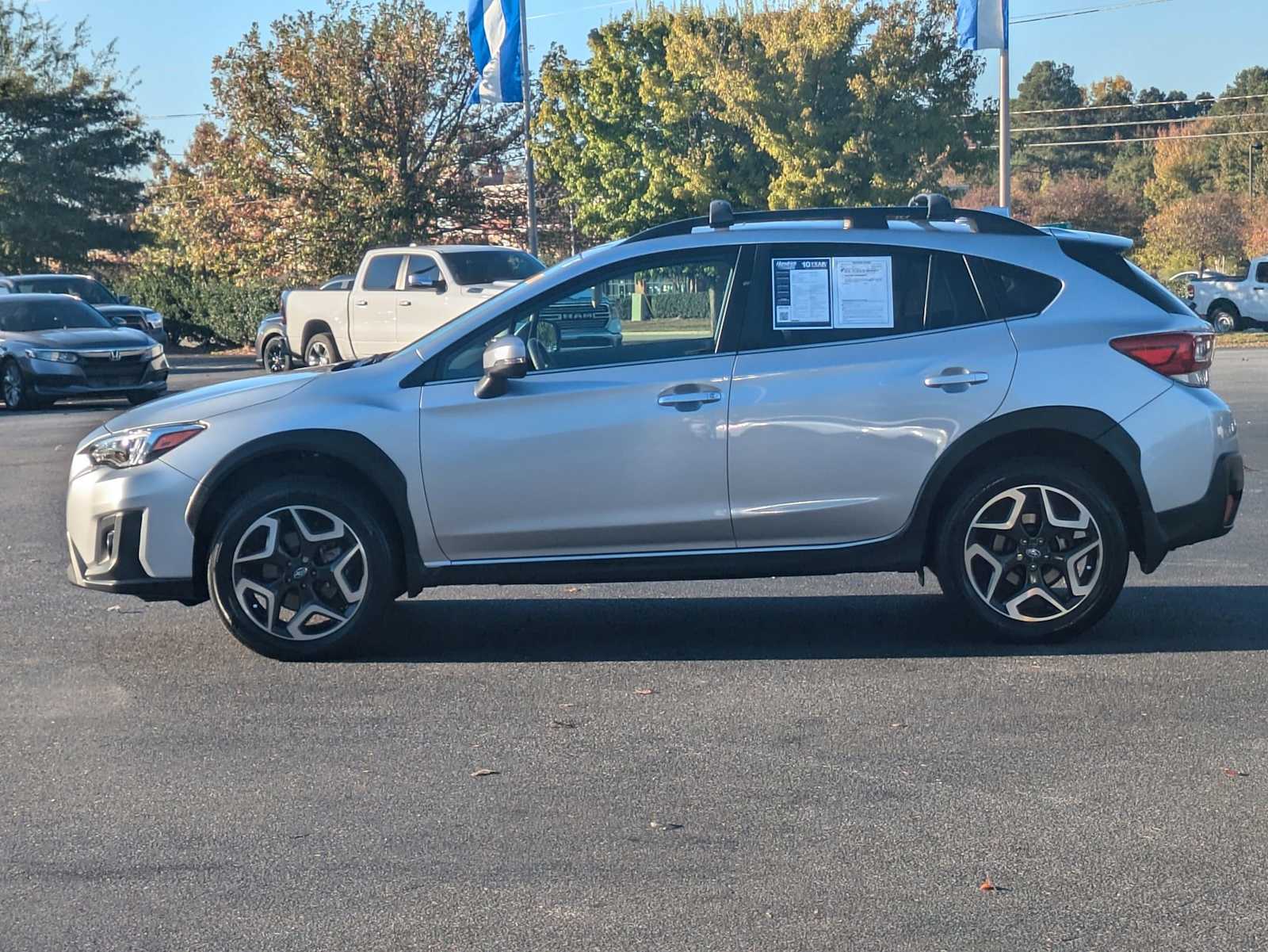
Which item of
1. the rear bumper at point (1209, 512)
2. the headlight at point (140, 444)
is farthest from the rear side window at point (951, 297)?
the headlight at point (140, 444)

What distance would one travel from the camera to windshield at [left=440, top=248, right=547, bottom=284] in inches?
846

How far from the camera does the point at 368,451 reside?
6.59m

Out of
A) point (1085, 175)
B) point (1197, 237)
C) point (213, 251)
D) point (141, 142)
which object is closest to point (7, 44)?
point (141, 142)

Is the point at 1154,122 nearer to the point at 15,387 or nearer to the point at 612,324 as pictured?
the point at 15,387

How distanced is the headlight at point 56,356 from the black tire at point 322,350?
340 centimetres

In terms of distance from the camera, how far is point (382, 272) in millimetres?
22359

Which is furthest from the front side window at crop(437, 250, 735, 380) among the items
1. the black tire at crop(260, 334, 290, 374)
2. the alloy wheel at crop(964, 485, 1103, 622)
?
the black tire at crop(260, 334, 290, 374)

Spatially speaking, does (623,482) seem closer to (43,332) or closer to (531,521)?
(531,521)

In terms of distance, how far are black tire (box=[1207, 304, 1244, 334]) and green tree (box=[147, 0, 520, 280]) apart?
16713 mm

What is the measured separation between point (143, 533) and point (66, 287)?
23868mm

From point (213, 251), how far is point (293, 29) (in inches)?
227

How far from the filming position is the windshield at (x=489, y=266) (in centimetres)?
2148

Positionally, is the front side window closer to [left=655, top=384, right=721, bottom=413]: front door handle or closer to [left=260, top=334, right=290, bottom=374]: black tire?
[left=655, top=384, right=721, bottom=413]: front door handle

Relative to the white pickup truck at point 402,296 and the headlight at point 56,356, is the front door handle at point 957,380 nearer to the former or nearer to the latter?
the white pickup truck at point 402,296
